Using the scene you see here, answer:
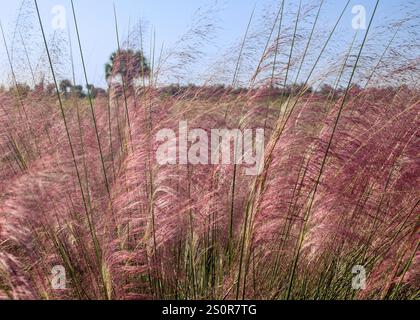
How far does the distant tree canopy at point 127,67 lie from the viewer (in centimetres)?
325

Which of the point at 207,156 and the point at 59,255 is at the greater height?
the point at 207,156

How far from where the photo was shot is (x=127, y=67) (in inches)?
128

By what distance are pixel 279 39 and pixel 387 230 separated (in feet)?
3.64

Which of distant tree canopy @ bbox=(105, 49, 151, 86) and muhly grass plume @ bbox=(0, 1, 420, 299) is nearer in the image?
muhly grass plume @ bbox=(0, 1, 420, 299)

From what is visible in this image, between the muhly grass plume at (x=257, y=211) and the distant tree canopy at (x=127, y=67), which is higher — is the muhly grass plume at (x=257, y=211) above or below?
below

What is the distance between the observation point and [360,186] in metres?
2.43

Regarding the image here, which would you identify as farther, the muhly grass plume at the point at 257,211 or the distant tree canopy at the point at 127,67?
the distant tree canopy at the point at 127,67

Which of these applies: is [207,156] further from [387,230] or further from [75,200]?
[387,230]

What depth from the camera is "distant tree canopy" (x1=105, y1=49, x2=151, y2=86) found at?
3.25 metres

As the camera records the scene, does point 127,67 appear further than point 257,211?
Yes

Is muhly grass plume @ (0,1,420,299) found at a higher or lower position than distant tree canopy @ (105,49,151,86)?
lower
